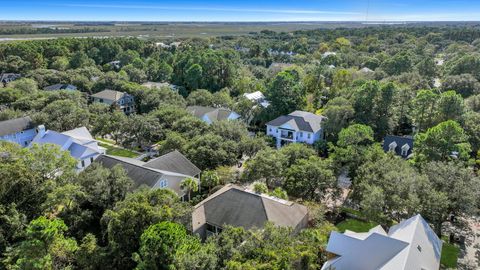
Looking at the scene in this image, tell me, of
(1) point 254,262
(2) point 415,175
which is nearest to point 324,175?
(2) point 415,175

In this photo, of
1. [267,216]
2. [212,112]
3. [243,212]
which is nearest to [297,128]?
[212,112]

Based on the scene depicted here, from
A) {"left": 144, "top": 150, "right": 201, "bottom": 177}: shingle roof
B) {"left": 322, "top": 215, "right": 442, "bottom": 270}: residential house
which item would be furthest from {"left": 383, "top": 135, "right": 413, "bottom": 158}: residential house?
{"left": 144, "top": 150, "right": 201, "bottom": 177}: shingle roof

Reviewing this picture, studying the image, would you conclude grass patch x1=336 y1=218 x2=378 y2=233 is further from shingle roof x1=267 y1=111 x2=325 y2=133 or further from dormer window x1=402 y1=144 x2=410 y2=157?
shingle roof x1=267 y1=111 x2=325 y2=133

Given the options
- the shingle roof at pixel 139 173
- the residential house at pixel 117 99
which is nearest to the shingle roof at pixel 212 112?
the residential house at pixel 117 99

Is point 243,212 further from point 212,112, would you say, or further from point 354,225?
point 212,112

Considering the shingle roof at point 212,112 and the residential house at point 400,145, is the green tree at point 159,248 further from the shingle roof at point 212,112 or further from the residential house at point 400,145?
the shingle roof at point 212,112

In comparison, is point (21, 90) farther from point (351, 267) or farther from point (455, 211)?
point (455, 211)
